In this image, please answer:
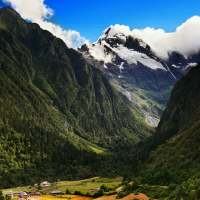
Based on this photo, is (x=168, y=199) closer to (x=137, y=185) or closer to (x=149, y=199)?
(x=149, y=199)

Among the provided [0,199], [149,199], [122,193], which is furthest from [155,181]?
[0,199]

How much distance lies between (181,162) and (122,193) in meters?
38.8

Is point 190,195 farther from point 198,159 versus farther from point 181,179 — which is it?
point 198,159

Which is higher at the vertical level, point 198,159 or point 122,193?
point 198,159

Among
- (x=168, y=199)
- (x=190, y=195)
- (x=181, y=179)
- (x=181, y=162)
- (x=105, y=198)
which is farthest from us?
(x=181, y=162)

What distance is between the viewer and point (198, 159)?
188625 millimetres

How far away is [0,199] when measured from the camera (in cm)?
18738

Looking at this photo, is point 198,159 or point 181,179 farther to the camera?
point 198,159

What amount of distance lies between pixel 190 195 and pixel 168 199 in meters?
14.4

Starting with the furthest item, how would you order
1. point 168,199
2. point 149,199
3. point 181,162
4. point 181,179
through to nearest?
1. point 181,162
2. point 181,179
3. point 149,199
4. point 168,199

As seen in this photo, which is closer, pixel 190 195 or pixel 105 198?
pixel 190 195

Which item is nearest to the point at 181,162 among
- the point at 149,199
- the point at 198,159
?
the point at 198,159

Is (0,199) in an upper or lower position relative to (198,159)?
lower

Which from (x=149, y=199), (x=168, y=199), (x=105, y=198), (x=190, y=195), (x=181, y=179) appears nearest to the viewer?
(x=190, y=195)
